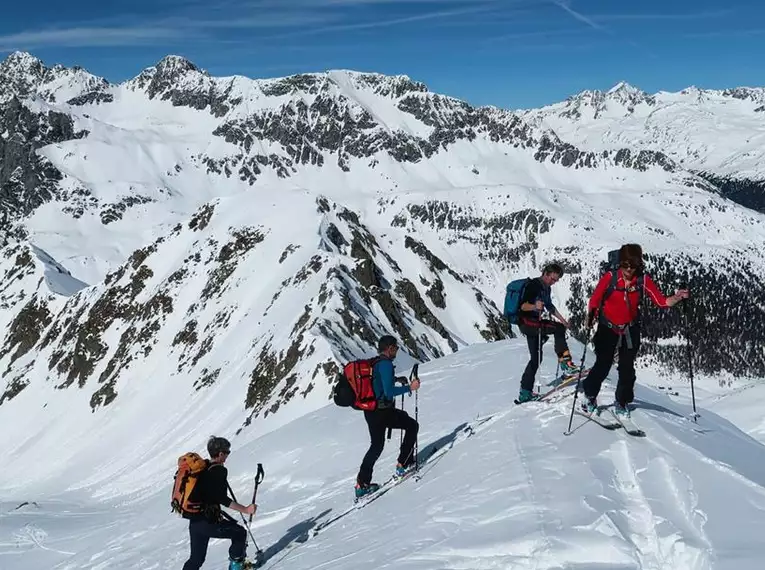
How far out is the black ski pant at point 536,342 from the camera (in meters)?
15.8

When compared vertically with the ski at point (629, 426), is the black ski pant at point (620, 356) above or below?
above

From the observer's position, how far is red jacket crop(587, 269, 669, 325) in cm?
1259

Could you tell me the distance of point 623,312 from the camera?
1269cm

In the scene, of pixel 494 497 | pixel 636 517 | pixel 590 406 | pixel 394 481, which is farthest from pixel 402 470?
pixel 636 517

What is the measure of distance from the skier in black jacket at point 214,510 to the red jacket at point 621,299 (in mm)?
7130

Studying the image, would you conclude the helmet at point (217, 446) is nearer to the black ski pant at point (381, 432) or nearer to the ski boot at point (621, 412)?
the black ski pant at point (381, 432)

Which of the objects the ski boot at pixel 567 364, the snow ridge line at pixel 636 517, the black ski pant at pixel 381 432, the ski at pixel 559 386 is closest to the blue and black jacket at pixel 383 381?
the black ski pant at pixel 381 432

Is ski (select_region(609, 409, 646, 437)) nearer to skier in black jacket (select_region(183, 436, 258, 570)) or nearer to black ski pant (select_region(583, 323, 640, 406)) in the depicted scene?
black ski pant (select_region(583, 323, 640, 406))

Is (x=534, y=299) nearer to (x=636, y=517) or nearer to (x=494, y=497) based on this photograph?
(x=494, y=497)

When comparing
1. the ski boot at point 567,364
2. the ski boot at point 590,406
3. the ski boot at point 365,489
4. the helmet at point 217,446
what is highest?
the helmet at point 217,446

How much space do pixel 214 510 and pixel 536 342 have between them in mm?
7960

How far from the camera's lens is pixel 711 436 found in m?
13.6

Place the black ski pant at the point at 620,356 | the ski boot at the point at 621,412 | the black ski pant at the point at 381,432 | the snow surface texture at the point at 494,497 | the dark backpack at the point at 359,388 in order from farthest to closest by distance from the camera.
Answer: the black ski pant at the point at 381,432
the dark backpack at the point at 359,388
the ski boot at the point at 621,412
the black ski pant at the point at 620,356
the snow surface texture at the point at 494,497

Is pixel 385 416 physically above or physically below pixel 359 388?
below
